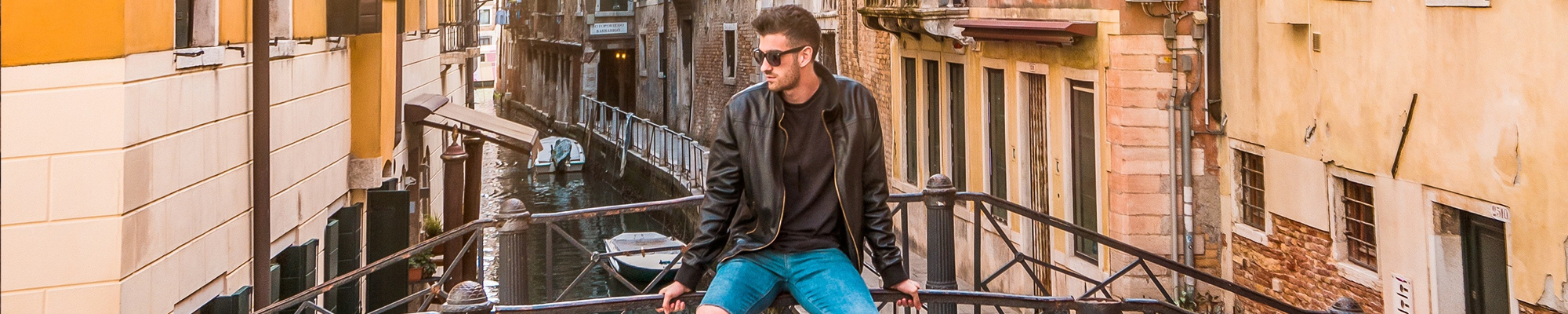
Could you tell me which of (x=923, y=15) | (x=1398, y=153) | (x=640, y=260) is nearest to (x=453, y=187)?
(x=923, y=15)

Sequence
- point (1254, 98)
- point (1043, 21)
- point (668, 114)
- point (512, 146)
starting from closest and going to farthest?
point (1254, 98)
point (1043, 21)
point (512, 146)
point (668, 114)

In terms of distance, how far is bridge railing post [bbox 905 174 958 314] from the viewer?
629 cm

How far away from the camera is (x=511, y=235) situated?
660 centimetres

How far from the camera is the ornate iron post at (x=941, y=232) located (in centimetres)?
629

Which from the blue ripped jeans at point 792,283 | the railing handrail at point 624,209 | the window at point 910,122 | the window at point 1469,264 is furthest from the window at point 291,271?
the window at point 910,122

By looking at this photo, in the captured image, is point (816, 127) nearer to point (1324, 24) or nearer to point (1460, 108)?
point (1460, 108)

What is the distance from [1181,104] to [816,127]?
6252 millimetres

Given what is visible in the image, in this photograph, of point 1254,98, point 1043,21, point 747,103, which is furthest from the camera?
point 1043,21

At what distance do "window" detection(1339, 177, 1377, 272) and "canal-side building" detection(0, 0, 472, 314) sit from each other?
20.5ft

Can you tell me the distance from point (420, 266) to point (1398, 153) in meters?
8.90

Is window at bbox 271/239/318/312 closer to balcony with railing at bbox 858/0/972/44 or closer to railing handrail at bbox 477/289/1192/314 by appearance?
A: railing handrail at bbox 477/289/1192/314

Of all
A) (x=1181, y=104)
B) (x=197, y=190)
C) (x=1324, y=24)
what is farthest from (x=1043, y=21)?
(x=197, y=190)

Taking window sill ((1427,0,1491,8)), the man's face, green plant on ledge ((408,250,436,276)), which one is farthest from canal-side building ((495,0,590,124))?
the man's face

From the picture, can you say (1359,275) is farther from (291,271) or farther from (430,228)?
(430,228)
